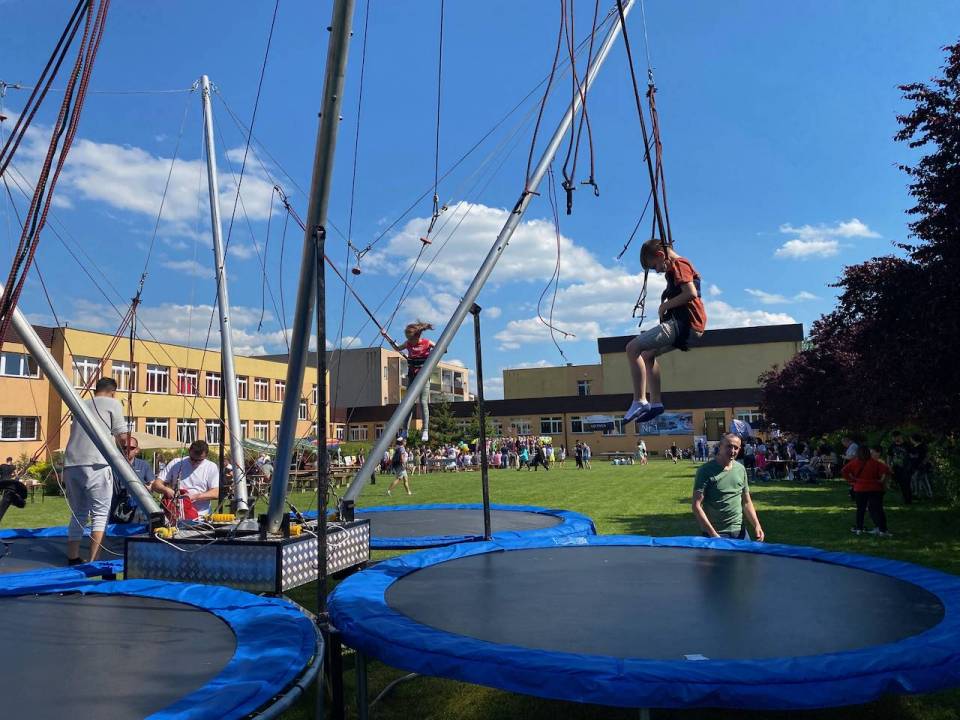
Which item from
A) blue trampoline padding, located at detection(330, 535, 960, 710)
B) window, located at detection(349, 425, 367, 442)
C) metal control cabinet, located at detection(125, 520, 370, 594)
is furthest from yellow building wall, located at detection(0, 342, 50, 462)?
blue trampoline padding, located at detection(330, 535, 960, 710)

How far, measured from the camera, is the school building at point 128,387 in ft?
62.7

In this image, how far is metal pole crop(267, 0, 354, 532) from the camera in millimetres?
2715

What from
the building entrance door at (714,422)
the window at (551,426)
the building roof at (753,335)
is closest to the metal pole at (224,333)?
the building entrance door at (714,422)

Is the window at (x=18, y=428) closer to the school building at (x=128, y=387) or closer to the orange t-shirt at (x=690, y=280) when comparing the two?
the school building at (x=128, y=387)

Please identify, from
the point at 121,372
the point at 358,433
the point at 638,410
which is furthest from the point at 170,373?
the point at 638,410

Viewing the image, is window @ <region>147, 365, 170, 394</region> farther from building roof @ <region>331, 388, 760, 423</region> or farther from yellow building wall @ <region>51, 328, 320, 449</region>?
building roof @ <region>331, 388, 760, 423</region>

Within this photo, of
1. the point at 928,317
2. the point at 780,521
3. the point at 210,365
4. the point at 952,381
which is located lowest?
the point at 780,521

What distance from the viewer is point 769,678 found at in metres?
1.92

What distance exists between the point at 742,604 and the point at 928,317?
411 cm

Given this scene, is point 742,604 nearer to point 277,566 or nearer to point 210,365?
point 277,566

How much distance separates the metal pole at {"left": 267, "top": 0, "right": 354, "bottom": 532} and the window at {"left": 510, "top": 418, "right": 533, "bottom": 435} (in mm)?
28893

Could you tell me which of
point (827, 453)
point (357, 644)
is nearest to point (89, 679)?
point (357, 644)

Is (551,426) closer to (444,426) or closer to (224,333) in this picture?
(444,426)

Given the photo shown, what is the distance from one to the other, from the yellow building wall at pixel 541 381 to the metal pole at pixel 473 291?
3455cm
